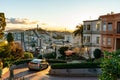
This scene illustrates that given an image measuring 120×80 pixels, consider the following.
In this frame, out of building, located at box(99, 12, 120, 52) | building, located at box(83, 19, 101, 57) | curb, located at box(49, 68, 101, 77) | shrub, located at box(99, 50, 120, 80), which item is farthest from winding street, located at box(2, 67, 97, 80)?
building, located at box(83, 19, 101, 57)

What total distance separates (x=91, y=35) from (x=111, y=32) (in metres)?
12.2

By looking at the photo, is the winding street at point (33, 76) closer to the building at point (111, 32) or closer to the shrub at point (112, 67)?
→ the building at point (111, 32)

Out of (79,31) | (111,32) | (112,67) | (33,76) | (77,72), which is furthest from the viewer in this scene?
(79,31)

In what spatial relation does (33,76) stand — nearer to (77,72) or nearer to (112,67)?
(77,72)

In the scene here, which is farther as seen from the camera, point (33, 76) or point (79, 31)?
point (79, 31)

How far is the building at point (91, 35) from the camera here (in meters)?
53.3

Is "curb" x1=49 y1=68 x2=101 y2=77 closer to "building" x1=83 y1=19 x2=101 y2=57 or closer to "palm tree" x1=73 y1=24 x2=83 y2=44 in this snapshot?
"building" x1=83 y1=19 x2=101 y2=57

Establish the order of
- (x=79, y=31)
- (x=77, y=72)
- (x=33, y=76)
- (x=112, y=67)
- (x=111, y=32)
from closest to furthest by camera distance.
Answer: (x=112, y=67), (x=33, y=76), (x=77, y=72), (x=111, y=32), (x=79, y=31)

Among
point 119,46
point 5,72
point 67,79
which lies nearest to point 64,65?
point 67,79

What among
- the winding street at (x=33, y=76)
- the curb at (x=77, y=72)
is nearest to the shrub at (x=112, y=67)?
the winding street at (x=33, y=76)

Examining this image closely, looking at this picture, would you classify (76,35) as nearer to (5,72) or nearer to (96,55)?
(96,55)

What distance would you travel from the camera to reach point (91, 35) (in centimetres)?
5525

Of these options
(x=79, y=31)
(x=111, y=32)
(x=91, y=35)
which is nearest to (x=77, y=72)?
(x=111, y=32)

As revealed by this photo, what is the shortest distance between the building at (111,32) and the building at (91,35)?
7.13m
